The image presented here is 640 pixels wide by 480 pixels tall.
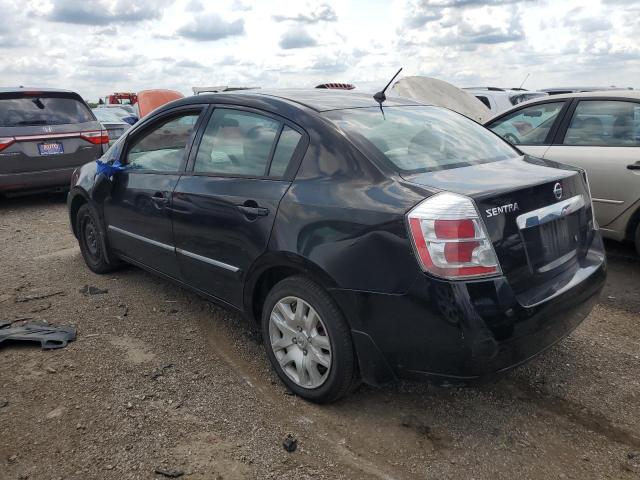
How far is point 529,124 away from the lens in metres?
5.77

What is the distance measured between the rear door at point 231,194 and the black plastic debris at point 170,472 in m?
1.09

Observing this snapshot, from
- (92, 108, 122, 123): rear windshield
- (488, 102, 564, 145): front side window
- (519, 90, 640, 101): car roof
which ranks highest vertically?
(92, 108, 122, 123): rear windshield

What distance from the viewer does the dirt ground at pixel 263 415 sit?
2.56 metres

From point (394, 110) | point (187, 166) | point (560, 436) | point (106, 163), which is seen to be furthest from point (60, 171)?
point (560, 436)

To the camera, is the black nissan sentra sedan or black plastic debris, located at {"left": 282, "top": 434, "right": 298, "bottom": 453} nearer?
the black nissan sentra sedan

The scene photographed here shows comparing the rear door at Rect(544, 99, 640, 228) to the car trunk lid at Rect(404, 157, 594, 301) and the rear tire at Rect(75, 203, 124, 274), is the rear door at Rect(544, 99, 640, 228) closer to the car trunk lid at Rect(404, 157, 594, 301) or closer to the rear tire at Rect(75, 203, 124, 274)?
the car trunk lid at Rect(404, 157, 594, 301)

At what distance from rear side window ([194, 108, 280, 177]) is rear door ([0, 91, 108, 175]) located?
5281mm

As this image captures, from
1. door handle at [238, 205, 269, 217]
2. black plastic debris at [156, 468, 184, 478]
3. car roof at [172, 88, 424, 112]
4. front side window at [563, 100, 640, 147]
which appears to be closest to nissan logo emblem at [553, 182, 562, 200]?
car roof at [172, 88, 424, 112]

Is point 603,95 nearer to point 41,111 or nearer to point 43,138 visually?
point 43,138

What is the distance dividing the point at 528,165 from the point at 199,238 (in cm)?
198

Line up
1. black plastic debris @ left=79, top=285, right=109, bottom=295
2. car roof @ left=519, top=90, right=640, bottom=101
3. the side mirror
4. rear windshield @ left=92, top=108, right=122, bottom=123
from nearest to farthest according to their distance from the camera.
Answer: the side mirror → black plastic debris @ left=79, top=285, right=109, bottom=295 → car roof @ left=519, top=90, right=640, bottom=101 → rear windshield @ left=92, top=108, right=122, bottom=123

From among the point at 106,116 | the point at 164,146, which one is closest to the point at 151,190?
the point at 164,146

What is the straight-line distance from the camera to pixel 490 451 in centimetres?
264

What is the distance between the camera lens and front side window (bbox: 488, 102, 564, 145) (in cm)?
556
